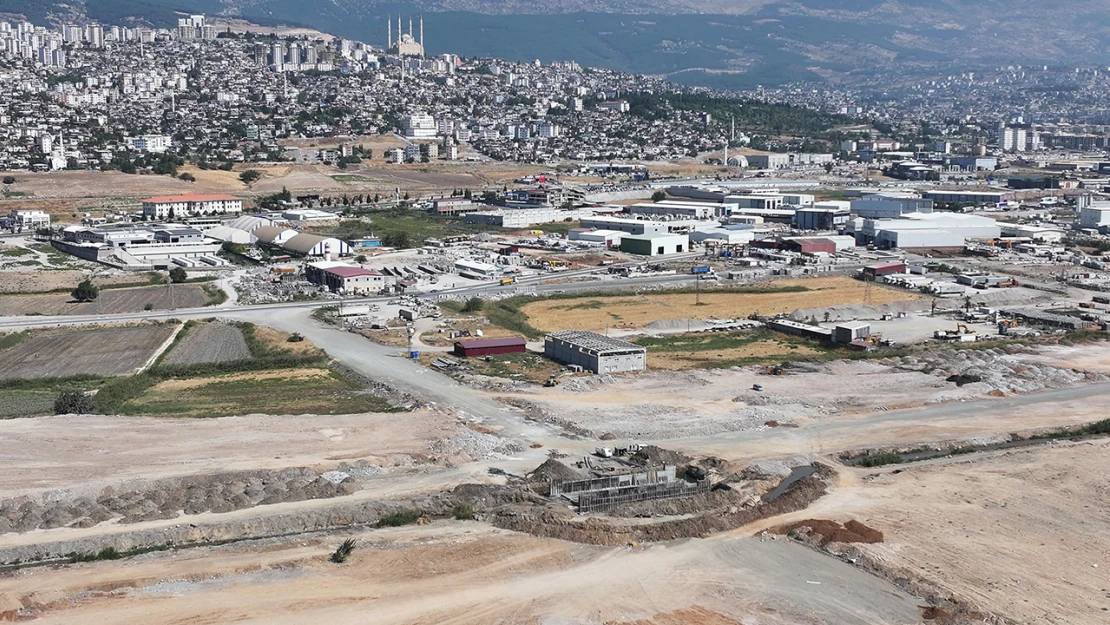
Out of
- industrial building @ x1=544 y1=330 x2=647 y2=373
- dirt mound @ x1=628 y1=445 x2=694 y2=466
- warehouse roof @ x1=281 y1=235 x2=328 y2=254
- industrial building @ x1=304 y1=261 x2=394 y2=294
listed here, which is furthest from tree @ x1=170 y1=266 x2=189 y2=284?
dirt mound @ x1=628 y1=445 x2=694 y2=466

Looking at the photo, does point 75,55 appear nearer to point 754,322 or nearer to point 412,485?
point 754,322

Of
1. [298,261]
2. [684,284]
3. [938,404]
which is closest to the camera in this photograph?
[938,404]

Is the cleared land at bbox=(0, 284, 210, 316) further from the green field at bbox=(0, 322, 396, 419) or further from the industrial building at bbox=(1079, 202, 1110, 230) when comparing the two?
the industrial building at bbox=(1079, 202, 1110, 230)

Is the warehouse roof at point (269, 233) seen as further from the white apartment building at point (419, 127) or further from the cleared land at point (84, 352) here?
the white apartment building at point (419, 127)

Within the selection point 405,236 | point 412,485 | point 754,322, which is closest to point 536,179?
point 405,236

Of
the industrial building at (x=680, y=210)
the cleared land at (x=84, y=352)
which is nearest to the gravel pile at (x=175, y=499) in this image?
the cleared land at (x=84, y=352)

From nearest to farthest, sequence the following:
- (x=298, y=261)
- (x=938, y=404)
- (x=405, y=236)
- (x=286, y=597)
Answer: (x=286, y=597)
(x=938, y=404)
(x=298, y=261)
(x=405, y=236)
